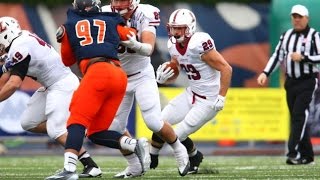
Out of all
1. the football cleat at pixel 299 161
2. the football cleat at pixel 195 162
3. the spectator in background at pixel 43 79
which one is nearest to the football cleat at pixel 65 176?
the spectator in background at pixel 43 79

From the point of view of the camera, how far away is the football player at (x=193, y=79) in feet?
25.6

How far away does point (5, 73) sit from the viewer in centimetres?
735

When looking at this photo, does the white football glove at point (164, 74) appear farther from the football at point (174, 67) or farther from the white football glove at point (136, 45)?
the white football glove at point (136, 45)

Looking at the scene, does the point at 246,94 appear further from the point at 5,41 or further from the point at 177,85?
the point at 5,41

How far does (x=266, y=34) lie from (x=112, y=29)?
9382 millimetres

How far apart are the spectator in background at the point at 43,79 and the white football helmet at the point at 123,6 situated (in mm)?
641

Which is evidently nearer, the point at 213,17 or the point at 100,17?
the point at 100,17

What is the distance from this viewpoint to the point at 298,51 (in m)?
9.97

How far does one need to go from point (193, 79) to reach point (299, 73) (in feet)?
A: 7.11

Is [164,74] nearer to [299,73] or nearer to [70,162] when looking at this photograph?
[70,162]

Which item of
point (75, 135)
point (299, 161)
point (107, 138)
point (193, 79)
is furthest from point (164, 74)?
point (299, 161)

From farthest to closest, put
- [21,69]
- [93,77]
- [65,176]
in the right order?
[21,69], [93,77], [65,176]

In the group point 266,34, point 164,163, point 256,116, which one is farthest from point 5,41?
point 266,34

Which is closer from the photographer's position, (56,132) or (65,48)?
(65,48)
